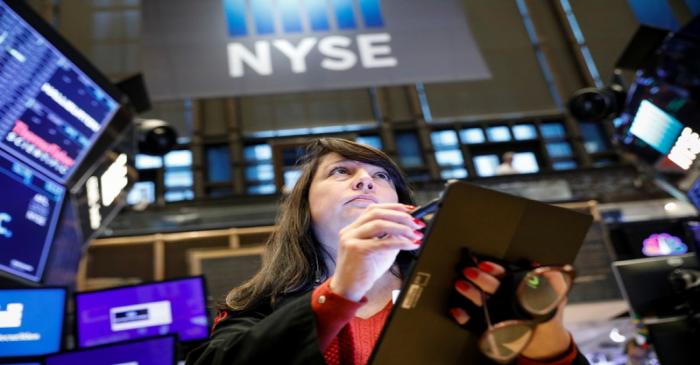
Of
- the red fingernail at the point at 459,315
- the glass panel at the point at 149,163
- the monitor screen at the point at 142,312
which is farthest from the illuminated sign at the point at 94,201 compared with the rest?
the glass panel at the point at 149,163

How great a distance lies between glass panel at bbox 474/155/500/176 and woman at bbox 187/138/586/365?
871cm

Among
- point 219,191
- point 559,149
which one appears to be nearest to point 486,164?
point 559,149

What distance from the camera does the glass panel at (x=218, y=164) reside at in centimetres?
966

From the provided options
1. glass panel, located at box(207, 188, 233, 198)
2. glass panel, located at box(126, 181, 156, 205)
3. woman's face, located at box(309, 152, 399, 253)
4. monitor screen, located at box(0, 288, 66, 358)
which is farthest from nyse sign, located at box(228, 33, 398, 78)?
glass panel, located at box(207, 188, 233, 198)

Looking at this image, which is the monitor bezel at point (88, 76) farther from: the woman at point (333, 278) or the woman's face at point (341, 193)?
the woman's face at point (341, 193)

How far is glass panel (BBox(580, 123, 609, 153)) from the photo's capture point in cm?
1024

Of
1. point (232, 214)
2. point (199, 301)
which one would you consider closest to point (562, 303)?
point (199, 301)

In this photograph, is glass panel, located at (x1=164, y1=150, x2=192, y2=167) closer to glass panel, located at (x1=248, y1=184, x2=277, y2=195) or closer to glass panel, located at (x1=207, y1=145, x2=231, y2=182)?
glass panel, located at (x1=207, y1=145, x2=231, y2=182)

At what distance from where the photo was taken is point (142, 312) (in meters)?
3.49

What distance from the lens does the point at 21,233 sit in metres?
2.99

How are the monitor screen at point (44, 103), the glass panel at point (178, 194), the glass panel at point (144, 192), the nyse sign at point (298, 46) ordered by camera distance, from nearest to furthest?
the monitor screen at point (44, 103) → the nyse sign at point (298, 46) → the glass panel at point (144, 192) → the glass panel at point (178, 194)

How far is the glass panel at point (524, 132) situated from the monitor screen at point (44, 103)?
318 inches

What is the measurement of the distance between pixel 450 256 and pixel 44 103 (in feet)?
9.33

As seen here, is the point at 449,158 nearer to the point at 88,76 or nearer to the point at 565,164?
the point at 565,164
